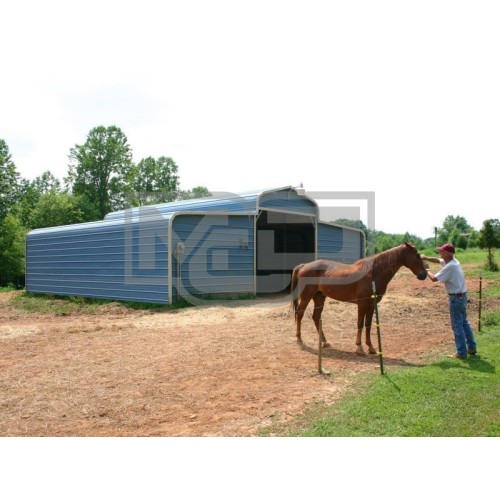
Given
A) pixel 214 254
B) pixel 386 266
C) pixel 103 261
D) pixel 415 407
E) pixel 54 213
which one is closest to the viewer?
pixel 415 407

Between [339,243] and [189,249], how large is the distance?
338 inches

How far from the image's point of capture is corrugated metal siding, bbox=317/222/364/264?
771 inches

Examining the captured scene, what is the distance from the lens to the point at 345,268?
26.2 ft

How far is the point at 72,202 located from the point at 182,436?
4938cm

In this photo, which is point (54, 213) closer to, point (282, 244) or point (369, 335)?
point (282, 244)

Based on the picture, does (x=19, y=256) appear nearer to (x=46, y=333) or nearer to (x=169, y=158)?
(x=46, y=333)

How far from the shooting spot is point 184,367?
6754mm

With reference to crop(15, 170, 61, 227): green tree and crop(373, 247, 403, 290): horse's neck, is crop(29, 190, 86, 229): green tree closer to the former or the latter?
crop(15, 170, 61, 227): green tree

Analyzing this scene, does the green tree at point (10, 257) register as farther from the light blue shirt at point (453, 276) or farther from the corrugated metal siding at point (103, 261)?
the light blue shirt at point (453, 276)

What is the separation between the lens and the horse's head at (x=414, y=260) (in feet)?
24.0

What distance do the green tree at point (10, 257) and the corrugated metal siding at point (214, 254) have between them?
65.5ft

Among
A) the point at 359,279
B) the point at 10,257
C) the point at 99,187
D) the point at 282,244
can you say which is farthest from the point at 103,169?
the point at 359,279

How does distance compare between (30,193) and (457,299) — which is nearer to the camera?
(457,299)

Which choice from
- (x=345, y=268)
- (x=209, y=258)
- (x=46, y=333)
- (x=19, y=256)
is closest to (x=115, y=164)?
(x=19, y=256)
